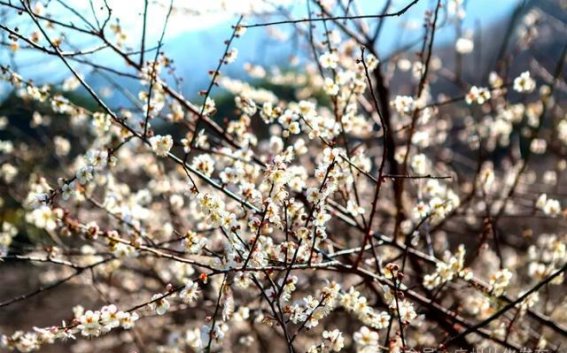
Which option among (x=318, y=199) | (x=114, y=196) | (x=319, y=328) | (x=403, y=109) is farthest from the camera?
(x=319, y=328)

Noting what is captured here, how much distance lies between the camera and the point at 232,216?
2.09 meters

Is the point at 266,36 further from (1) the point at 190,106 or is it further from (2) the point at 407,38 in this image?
(1) the point at 190,106

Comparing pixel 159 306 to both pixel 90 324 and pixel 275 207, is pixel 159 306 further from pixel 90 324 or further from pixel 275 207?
pixel 275 207

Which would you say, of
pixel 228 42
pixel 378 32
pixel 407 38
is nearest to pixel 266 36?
pixel 407 38

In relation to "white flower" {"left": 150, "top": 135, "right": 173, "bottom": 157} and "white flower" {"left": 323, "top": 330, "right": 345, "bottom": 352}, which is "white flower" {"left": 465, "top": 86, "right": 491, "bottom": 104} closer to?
"white flower" {"left": 323, "top": 330, "right": 345, "bottom": 352}

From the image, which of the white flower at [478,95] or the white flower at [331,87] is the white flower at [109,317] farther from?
the white flower at [478,95]

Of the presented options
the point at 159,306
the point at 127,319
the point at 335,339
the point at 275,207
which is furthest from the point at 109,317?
the point at 335,339

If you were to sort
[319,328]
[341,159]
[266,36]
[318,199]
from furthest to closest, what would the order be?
1. [266,36]
2. [319,328]
3. [341,159]
4. [318,199]

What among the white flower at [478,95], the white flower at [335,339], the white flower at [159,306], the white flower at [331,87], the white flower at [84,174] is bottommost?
the white flower at [335,339]

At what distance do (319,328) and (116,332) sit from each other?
3.17 m

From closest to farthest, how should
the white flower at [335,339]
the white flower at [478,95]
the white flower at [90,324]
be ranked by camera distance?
the white flower at [90,324]
the white flower at [335,339]
the white flower at [478,95]

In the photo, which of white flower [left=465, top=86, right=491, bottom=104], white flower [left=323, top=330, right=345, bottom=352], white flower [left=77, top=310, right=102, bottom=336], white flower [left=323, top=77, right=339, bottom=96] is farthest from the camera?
white flower [left=465, top=86, right=491, bottom=104]

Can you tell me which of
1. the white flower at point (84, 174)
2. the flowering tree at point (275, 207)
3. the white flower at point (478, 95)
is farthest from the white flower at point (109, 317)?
the white flower at point (478, 95)

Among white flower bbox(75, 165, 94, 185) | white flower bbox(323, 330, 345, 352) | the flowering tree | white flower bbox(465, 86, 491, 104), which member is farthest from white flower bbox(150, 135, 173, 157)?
white flower bbox(465, 86, 491, 104)
